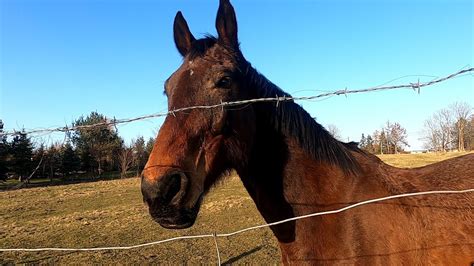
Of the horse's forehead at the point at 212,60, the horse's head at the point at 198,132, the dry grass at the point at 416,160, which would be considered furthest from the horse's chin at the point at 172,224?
the dry grass at the point at 416,160

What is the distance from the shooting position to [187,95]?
8.38 feet

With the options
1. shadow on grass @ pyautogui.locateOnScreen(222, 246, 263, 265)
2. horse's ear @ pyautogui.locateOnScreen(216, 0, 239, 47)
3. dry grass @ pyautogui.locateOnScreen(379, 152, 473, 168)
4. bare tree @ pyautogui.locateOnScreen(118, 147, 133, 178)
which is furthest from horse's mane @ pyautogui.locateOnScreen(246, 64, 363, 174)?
dry grass @ pyautogui.locateOnScreen(379, 152, 473, 168)

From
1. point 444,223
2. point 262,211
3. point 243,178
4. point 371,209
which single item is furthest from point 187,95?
point 444,223

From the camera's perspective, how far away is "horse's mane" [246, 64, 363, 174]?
9.45 feet

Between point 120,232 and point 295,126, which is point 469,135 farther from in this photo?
point 295,126

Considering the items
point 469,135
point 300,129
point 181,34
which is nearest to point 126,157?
point 181,34

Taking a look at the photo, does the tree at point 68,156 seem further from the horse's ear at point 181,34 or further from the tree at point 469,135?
the tree at point 469,135

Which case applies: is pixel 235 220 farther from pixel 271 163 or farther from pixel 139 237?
pixel 271 163

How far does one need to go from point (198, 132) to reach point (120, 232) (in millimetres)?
11539

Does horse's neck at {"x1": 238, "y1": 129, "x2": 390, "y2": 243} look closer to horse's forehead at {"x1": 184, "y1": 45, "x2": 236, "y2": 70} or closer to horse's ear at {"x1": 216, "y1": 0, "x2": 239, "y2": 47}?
horse's forehead at {"x1": 184, "y1": 45, "x2": 236, "y2": 70}

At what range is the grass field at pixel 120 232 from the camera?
9078mm

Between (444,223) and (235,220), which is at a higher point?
(444,223)

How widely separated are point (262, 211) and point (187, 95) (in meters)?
1.14

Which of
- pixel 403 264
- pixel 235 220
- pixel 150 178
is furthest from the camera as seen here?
pixel 235 220
